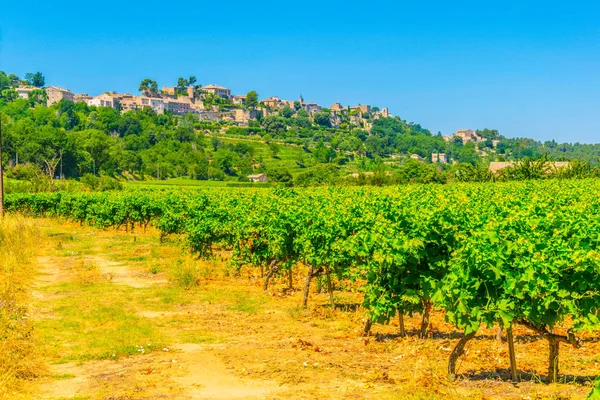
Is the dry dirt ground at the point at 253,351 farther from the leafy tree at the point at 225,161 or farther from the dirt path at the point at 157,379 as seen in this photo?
the leafy tree at the point at 225,161

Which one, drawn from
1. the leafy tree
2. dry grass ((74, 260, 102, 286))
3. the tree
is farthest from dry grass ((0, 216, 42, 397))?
the tree

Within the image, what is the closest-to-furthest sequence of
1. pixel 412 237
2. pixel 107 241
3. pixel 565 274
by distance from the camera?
pixel 565 274, pixel 412 237, pixel 107 241

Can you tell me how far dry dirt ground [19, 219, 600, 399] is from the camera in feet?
26.8

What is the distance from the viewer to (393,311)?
10055mm

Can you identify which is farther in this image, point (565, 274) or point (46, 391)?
point (46, 391)

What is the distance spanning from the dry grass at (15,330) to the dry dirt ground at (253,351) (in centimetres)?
29

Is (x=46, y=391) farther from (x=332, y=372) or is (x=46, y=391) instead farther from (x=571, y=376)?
(x=571, y=376)

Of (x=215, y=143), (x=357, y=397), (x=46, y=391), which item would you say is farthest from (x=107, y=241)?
(x=215, y=143)

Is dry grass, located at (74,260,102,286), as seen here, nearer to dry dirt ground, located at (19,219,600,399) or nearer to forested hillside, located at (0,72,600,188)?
dry dirt ground, located at (19,219,600,399)

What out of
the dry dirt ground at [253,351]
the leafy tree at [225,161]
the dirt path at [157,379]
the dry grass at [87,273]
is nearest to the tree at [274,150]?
the leafy tree at [225,161]

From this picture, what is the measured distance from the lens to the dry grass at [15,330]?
841 centimetres

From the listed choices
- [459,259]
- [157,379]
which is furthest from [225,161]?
[459,259]

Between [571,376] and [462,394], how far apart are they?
64.7 inches

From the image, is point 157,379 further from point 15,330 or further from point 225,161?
point 225,161
